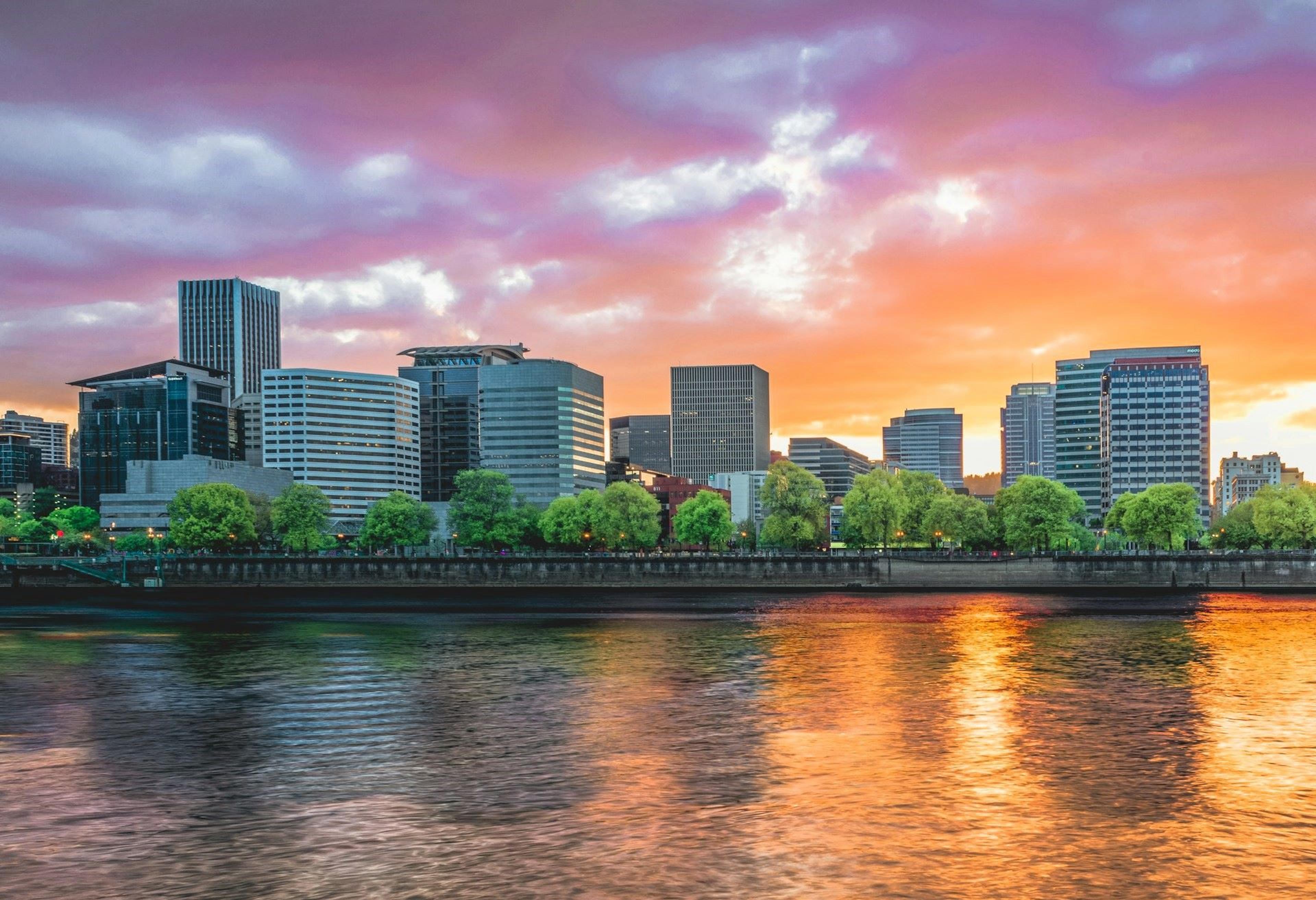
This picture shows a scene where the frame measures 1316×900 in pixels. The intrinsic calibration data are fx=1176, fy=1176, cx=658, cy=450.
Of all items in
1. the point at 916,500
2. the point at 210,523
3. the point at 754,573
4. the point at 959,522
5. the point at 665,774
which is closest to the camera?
the point at 665,774

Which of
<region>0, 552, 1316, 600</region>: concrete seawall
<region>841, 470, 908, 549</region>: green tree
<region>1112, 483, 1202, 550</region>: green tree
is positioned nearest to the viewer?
<region>0, 552, 1316, 600</region>: concrete seawall

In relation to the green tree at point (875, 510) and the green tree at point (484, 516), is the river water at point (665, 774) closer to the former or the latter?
the green tree at point (875, 510)

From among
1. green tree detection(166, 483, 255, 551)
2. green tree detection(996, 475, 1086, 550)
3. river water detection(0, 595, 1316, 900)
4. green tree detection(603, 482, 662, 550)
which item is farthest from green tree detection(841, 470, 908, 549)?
river water detection(0, 595, 1316, 900)

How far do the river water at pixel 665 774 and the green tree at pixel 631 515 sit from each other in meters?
124

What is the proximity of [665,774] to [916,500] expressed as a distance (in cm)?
16100

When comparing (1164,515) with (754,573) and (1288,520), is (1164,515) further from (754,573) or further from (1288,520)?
(754,573)

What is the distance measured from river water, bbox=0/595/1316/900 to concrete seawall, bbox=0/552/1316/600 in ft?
293

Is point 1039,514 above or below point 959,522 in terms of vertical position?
above

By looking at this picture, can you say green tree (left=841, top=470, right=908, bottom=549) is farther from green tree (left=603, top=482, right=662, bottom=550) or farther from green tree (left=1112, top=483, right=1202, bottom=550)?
green tree (left=1112, top=483, right=1202, bottom=550)

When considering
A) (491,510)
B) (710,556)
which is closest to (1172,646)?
(710,556)

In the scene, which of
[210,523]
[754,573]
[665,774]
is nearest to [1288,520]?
[754,573]

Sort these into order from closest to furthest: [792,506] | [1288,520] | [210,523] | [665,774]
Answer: [665,774]
[1288,520]
[792,506]
[210,523]

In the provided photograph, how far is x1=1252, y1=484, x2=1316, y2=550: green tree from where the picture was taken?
164m

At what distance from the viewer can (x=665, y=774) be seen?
3219cm
